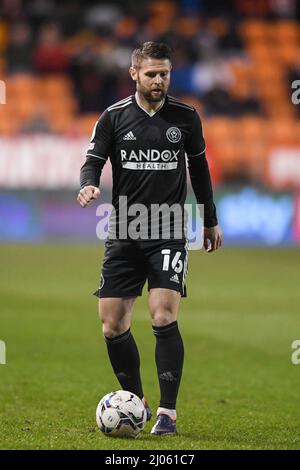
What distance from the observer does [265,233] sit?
20922mm

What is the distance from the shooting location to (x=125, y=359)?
6.79m

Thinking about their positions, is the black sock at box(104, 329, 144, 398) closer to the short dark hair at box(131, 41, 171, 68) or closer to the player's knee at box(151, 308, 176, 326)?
the player's knee at box(151, 308, 176, 326)

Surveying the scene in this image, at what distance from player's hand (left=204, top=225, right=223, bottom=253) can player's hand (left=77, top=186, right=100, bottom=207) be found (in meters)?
0.94

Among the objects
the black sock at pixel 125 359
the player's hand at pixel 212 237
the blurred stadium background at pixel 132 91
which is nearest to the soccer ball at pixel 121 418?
the black sock at pixel 125 359

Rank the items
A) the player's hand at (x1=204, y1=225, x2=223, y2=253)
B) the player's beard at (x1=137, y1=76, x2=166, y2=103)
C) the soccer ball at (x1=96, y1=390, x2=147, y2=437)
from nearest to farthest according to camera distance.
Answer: the soccer ball at (x1=96, y1=390, x2=147, y2=437), the player's beard at (x1=137, y1=76, x2=166, y2=103), the player's hand at (x1=204, y1=225, x2=223, y2=253)

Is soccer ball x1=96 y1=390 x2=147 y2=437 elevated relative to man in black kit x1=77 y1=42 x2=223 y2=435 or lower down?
lower down

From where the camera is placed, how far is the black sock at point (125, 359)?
22.2 feet

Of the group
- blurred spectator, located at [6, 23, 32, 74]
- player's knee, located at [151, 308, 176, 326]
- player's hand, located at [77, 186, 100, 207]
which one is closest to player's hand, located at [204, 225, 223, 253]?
player's knee, located at [151, 308, 176, 326]

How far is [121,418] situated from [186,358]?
3677 millimetres

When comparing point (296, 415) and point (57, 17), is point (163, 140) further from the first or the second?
point (57, 17)

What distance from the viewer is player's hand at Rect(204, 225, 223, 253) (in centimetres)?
703

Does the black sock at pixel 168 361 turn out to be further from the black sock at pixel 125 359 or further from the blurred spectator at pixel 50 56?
the blurred spectator at pixel 50 56

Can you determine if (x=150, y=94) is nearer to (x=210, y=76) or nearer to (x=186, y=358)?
(x=186, y=358)
